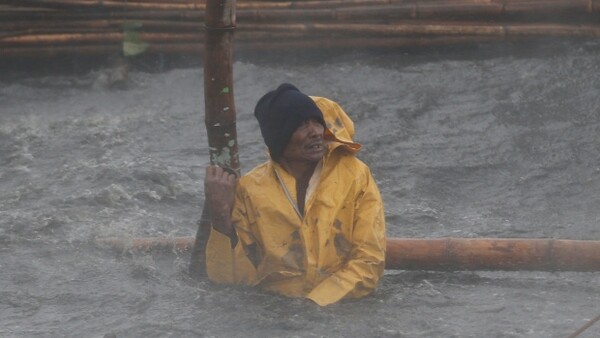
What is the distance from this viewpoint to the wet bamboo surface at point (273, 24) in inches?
401

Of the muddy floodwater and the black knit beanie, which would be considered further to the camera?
the muddy floodwater

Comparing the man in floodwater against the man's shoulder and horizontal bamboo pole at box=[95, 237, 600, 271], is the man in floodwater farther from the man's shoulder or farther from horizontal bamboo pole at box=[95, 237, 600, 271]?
horizontal bamboo pole at box=[95, 237, 600, 271]

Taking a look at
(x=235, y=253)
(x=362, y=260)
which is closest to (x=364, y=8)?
(x=235, y=253)

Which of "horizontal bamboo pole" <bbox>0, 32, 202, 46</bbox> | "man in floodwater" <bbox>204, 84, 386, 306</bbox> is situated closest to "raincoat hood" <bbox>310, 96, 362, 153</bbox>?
"man in floodwater" <bbox>204, 84, 386, 306</bbox>

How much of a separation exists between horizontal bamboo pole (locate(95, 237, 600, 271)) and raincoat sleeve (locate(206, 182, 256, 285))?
0.77 m

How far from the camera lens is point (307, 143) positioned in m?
5.57

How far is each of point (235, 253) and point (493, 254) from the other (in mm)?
1315

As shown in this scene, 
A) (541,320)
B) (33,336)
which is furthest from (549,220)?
(33,336)

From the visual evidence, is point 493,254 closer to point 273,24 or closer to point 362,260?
point 362,260

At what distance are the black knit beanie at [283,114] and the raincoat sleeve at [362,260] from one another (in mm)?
452

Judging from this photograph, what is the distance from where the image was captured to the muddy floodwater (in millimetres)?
5770

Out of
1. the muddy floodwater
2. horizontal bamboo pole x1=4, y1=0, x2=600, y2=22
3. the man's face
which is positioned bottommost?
the muddy floodwater

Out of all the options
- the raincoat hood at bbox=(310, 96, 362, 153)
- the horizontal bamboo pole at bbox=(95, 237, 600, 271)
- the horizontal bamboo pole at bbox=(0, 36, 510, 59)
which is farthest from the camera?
the horizontal bamboo pole at bbox=(0, 36, 510, 59)

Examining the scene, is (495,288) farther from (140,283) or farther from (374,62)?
(374,62)
